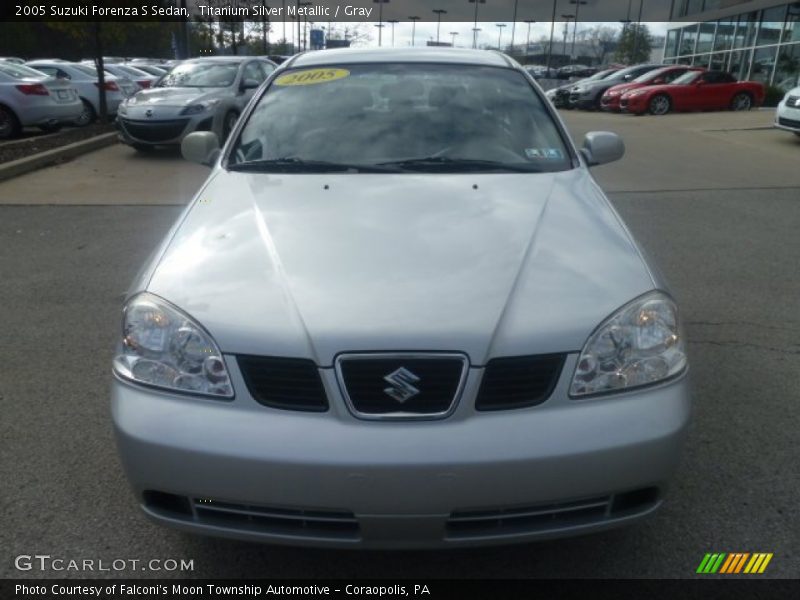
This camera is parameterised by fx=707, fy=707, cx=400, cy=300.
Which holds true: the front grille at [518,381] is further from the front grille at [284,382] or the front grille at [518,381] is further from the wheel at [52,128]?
the wheel at [52,128]

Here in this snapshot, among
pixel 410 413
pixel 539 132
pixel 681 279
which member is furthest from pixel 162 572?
pixel 681 279

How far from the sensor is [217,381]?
2035 millimetres

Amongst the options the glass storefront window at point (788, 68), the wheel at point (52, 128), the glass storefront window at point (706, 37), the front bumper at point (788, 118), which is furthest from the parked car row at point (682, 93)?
the glass storefront window at point (706, 37)

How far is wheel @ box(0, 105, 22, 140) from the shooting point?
12509 mm

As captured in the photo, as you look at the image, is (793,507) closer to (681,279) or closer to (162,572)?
(162,572)

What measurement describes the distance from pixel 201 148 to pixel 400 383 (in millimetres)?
2412

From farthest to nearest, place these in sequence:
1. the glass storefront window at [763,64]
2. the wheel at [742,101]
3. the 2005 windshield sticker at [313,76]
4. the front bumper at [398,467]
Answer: the glass storefront window at [763,64], the wheel at [742,101], the 2005 windshield sticker at [313,76], the front bumper at [398,467]

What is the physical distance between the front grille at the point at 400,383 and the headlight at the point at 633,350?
362 millimetres

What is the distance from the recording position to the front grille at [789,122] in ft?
43.0

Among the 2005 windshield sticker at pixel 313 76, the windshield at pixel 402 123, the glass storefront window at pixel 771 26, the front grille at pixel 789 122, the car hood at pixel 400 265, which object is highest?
the glass storefront window at pixel 771 26

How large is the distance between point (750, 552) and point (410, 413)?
135 centimetres

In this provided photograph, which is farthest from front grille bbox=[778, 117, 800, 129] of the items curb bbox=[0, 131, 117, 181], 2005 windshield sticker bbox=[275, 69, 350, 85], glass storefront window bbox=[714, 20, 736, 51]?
glass storefront window bbox=[714, 20, 736, 51]

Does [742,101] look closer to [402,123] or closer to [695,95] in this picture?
[695,95]

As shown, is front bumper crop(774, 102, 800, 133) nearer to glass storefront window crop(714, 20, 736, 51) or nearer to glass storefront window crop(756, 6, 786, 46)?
glass storefront window crop(756, 6, 786, 46)
